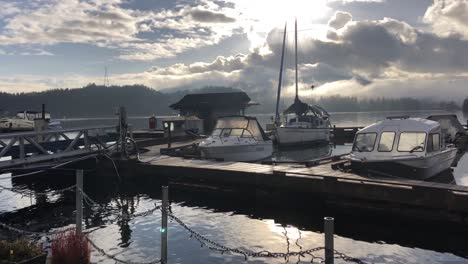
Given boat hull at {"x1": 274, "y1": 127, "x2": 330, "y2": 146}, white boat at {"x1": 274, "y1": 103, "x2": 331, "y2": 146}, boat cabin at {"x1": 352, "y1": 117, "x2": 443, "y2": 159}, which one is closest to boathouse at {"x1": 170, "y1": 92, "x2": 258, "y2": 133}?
white boat at {"x1": 274, "y1": 103, "x2": 331, "y2": 146}

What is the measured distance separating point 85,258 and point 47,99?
210 meters

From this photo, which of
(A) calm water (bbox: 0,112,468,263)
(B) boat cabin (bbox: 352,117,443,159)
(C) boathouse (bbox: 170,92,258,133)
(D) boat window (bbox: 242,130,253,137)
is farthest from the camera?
(C) boathouse (bbox: 170,92,258,133)

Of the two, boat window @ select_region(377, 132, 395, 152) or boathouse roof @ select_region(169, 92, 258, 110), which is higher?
boathouse roof @ select_region(169, 92, 258, 110)

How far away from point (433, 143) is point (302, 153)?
21.4m

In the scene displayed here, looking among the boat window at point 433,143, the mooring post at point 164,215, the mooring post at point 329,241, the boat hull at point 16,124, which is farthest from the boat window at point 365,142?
the boat hull at point 16,124

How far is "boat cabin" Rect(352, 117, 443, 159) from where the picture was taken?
60.8 ft

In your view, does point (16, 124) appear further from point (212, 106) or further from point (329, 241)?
point (329, 241)

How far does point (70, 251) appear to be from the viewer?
780 cm

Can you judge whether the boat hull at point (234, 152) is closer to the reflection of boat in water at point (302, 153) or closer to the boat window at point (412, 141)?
the boat window at point (412, 141)

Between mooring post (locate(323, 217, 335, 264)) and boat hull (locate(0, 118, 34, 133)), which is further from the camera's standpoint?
boat hull (locate(0, 118, 34, 133))

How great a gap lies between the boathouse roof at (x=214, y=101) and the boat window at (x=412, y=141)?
114ft

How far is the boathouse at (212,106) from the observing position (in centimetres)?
5203

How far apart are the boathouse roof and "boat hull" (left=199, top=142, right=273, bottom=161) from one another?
26.1 meters

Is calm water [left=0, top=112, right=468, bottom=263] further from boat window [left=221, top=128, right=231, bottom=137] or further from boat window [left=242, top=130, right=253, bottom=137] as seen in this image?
boat window [left=242, top=130, right=253, bottom=137]
